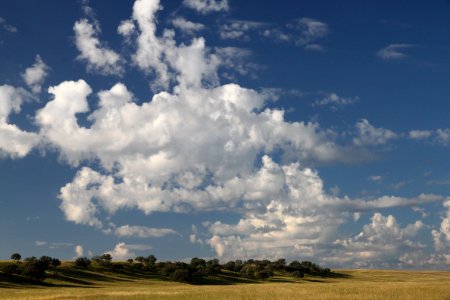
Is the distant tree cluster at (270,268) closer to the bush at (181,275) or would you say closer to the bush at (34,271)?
the bush at (181,275)

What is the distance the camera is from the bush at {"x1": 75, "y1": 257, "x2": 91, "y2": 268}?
408 feet

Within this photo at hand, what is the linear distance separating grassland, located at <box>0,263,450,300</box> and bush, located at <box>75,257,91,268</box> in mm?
6279

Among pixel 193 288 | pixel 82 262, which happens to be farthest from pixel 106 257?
pixel 193 288

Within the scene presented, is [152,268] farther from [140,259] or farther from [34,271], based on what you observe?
[34,271]

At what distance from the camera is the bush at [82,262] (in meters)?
124

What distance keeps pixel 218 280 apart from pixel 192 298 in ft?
252

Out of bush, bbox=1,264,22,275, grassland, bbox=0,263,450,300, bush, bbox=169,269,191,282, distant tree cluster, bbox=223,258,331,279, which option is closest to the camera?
grassland, bbox=0,263,450,300

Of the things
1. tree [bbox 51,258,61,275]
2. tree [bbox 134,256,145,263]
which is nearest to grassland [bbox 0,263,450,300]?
tree [bbox 51,258,61,275]

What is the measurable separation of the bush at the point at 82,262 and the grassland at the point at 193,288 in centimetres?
628

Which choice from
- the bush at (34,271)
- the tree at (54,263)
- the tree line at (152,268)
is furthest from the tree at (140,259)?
the bush at (34,271)

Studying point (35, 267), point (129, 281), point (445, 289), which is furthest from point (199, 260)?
point (445, 289)

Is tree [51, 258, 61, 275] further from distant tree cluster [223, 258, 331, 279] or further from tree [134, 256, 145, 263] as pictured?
distant tree cluster [223, 258, 331, 279]

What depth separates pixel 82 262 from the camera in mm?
125375

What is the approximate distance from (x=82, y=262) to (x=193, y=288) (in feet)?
198
